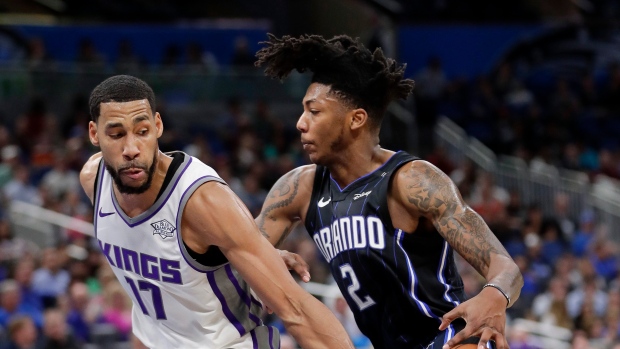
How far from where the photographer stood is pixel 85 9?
1908 cm

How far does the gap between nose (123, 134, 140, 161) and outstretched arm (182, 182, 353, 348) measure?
1.31ft

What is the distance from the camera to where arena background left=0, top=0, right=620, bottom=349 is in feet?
33.7

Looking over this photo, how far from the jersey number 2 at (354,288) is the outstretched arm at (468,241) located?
Answer: 463 millimetres

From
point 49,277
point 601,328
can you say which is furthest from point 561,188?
point 49,277

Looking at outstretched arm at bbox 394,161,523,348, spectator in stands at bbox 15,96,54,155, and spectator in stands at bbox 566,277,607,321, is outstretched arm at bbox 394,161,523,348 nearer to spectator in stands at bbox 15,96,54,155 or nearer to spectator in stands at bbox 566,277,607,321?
spectator in stands at bbox 566,277,607,321

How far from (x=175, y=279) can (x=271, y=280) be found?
0.51 meters

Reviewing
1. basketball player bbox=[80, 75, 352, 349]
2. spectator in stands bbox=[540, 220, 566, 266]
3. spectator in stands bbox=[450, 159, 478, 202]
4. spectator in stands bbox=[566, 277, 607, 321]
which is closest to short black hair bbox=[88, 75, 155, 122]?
basketball player bbox=[80, 75, 352, 349]

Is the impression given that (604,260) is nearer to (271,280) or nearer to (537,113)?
(537,113)

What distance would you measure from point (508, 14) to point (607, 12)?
2.32m

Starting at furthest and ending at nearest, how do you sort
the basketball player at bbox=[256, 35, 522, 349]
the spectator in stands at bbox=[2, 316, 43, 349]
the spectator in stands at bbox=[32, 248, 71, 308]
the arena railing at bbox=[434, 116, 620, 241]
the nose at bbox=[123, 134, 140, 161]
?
the arena railing at bbox=[434, 116, 620, 241] → the spectator in stands at bbox=[32, 248, 71, 308] → the spectator in stands at bbox=[2, 316, 43, 349] → the basketball player at bbox=[256, 35, 522, 349] → the nose at bbox=[123, 134, 140, 161]

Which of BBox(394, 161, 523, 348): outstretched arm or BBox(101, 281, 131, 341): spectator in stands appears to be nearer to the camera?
BBox(394, 161, 523, 348): outstretched arm

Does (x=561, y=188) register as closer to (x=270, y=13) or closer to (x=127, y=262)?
(x=270, y=13)

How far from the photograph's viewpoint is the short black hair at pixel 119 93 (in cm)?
379

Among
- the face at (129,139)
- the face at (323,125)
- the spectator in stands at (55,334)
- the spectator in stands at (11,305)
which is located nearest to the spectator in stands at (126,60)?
the spectator in stands at (11,305)
